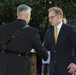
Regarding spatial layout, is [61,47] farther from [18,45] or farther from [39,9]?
[39,9]

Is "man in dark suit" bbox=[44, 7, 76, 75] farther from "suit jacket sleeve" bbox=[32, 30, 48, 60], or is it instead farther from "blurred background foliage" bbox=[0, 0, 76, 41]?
"blurred background foliage" bbox=[0, 0, 76, 41]

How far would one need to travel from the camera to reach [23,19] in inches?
211

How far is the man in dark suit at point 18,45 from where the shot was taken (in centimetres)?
520

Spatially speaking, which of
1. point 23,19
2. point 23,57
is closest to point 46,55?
point 23,57

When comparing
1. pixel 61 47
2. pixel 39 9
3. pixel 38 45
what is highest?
pixel 38 45

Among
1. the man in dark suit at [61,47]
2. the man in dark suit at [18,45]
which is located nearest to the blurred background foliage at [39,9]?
the man in dark suit at [61,47]

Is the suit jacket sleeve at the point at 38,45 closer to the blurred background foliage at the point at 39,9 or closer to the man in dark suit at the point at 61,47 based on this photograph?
the man in dark suit at the point at 61,47

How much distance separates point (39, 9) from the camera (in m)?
15.8

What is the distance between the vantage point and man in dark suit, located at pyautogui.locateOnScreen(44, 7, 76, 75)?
5.54m

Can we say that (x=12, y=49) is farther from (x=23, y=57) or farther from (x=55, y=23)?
(x=55, y=23)

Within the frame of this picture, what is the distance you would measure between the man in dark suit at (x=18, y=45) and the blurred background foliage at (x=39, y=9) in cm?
968

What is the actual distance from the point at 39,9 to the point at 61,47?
409 inches

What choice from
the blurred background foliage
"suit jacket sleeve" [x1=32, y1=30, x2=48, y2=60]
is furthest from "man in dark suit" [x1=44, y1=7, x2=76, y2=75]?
the blurred background foliage

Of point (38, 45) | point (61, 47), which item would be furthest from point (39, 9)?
point (38, 45)
